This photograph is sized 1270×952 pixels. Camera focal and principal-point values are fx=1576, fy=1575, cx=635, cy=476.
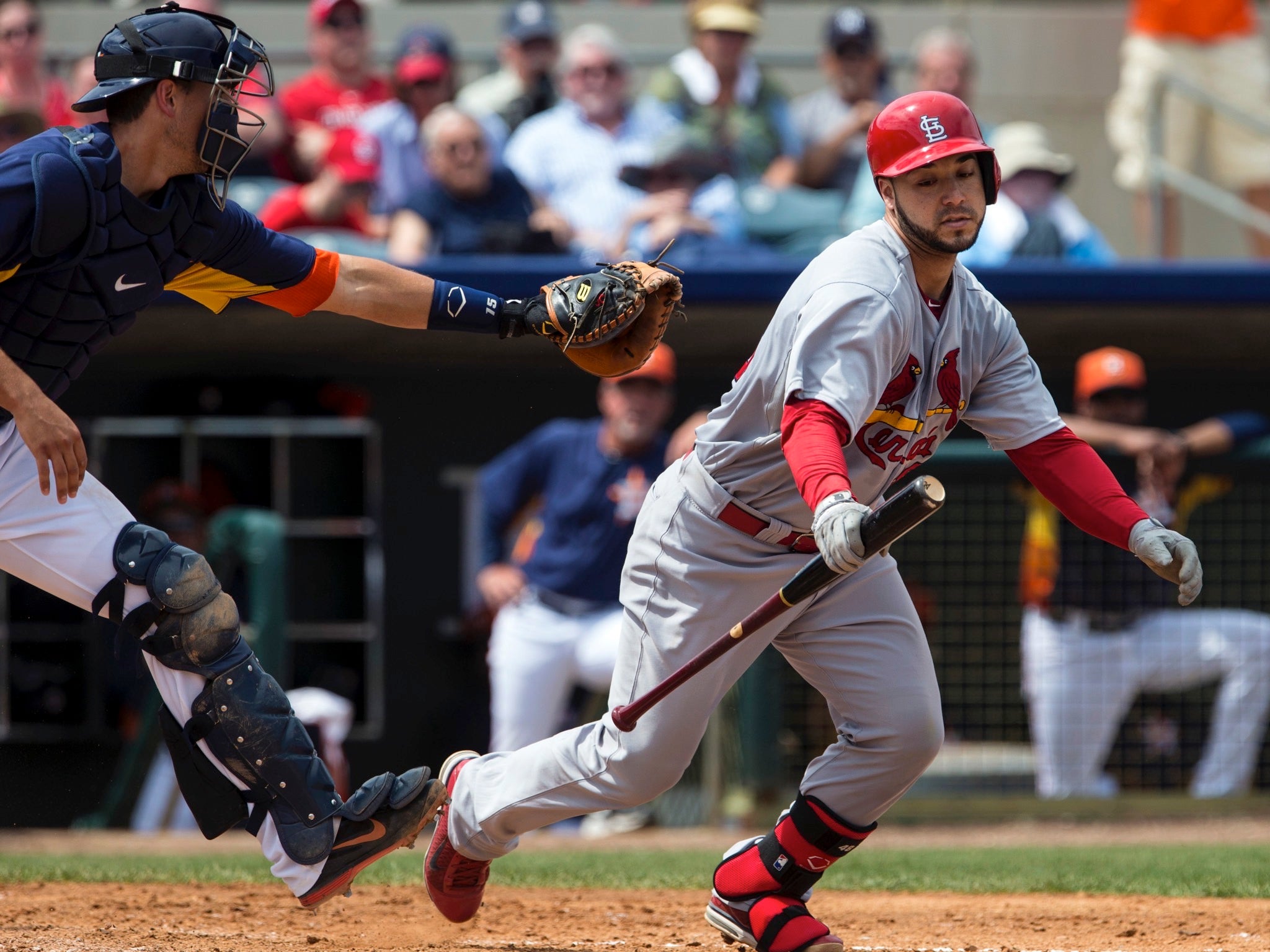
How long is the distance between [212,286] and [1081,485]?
6.19 ft

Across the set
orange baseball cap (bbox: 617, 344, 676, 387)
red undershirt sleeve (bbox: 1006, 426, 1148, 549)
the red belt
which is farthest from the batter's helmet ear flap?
orange baseball cap (bbox: 617, 344, 676, 387)

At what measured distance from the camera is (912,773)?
3.22 m

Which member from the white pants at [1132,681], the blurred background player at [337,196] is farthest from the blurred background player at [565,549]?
the white pants at [1132,681]

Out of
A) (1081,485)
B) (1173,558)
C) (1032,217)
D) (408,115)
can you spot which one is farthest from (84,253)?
(1032,217)

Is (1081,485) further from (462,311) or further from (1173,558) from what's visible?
(462,311)

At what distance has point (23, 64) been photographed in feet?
24.4

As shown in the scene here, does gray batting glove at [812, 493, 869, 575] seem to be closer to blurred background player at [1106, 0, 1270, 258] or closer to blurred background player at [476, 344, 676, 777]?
blurred background player at [476, 344, 676, 777]

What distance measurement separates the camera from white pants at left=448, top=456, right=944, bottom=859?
316 centimetres

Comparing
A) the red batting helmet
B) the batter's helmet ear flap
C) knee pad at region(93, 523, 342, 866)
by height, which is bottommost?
knee pad at region(93, 523, 342, 866)

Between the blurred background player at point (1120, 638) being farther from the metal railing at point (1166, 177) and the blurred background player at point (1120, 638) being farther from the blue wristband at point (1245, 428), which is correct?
the metal railing at point (1166, 177)

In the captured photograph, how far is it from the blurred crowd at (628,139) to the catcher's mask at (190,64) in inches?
130

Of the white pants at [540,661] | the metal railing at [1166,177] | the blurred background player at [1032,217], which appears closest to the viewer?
the white pants at [540,661]

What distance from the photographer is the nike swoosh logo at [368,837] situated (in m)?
3.12

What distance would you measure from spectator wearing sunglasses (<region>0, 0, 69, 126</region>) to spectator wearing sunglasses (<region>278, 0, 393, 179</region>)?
3.54 ft
